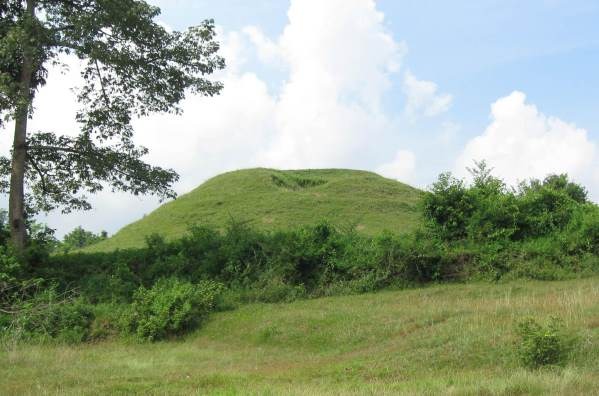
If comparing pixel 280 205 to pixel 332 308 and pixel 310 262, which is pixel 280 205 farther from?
pixel 332 308

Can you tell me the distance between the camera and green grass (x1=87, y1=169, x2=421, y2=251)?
32125 mm

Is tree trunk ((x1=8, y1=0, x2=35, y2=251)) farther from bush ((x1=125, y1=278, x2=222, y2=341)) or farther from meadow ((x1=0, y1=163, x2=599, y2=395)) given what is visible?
bush ((x1=125, y1=278, x2=222, y2=341))

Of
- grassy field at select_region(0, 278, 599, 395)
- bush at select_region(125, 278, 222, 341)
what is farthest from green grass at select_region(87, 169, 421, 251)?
grassy field at select_region(0, 278, 599, 395)

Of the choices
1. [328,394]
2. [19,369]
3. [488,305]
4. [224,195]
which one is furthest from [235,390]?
[224,195]

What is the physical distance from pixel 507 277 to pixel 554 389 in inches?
436

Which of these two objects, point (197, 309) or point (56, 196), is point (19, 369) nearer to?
point (197, 309)

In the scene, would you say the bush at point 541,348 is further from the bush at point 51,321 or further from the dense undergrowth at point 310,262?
the bush at point 51,321

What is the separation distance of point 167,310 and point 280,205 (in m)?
19.6

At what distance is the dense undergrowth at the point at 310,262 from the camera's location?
16.2 metres

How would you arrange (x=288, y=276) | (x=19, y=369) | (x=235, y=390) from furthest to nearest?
(x=288, y=276)
(x=19, y=369)
(x=235, y=390)

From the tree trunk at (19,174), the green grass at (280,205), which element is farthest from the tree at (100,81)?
the green grass at (280,205)

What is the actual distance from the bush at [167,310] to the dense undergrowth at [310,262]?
4cm

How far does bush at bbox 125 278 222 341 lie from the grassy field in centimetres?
47

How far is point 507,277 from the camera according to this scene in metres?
17.2
